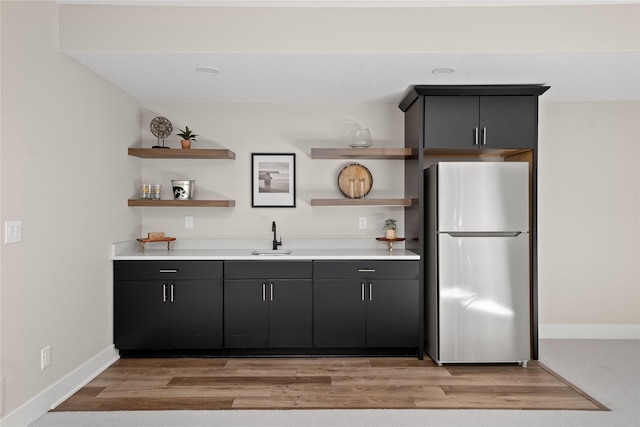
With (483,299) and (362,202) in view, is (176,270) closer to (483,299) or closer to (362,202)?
(362,202)

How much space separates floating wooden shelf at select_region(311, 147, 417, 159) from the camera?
3.70m

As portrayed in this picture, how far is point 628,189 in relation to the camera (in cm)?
410

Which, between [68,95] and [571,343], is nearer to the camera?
[68,95]

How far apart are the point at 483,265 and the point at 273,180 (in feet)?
6.43

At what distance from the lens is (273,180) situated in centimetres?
407

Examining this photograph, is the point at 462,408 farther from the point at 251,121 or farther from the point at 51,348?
the point at 251,121

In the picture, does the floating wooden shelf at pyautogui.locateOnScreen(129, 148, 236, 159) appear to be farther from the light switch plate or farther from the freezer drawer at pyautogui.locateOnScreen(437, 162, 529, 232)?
the freezer drawer at pyautogui.locateOnScreen(437, 162, 529, 232)

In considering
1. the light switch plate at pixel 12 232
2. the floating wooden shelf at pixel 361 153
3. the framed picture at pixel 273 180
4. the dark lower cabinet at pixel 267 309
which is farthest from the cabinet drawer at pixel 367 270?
the light switch plate at pixel 12 232

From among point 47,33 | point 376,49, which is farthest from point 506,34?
point 47,33

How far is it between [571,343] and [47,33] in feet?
15.4

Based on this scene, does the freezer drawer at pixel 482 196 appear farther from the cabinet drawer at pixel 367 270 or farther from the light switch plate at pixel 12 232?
the light switch plate at pixel 12 232

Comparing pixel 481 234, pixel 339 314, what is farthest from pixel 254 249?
pixel 481 234

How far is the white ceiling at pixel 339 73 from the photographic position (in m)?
2.86

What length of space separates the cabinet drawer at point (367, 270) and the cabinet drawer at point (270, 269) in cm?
10
